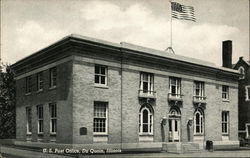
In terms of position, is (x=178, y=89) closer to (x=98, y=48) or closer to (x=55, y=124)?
(x=98, y=48)

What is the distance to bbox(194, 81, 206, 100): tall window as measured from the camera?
3300 cm

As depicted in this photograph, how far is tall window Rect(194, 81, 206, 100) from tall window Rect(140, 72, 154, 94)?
5.98 m

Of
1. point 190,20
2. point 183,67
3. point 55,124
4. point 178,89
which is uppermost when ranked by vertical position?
point 190,20

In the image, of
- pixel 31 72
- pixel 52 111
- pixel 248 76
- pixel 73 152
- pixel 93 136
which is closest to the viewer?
pixel 73 152

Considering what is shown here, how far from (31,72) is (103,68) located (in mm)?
7936

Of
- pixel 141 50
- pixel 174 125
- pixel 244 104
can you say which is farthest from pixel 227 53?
pixel 141 50

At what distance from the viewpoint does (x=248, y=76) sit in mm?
43938

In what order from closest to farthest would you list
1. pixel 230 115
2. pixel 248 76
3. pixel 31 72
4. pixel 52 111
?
pixel 52 111 < pixel 31 72 < pixel 230 115 < pixel 248 76

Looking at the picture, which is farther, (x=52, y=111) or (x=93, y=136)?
(x=52, y=111)

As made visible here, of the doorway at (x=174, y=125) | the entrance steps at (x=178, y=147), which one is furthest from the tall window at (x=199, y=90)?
the entrance steps at (x=178, y=147)

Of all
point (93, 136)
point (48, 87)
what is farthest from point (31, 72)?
point (93, 136)

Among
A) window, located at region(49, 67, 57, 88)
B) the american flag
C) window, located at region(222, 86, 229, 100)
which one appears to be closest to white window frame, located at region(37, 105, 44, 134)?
window, located at region(49, 67, 57, 88)

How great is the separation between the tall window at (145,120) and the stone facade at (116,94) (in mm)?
302

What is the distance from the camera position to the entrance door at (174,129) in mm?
30186
